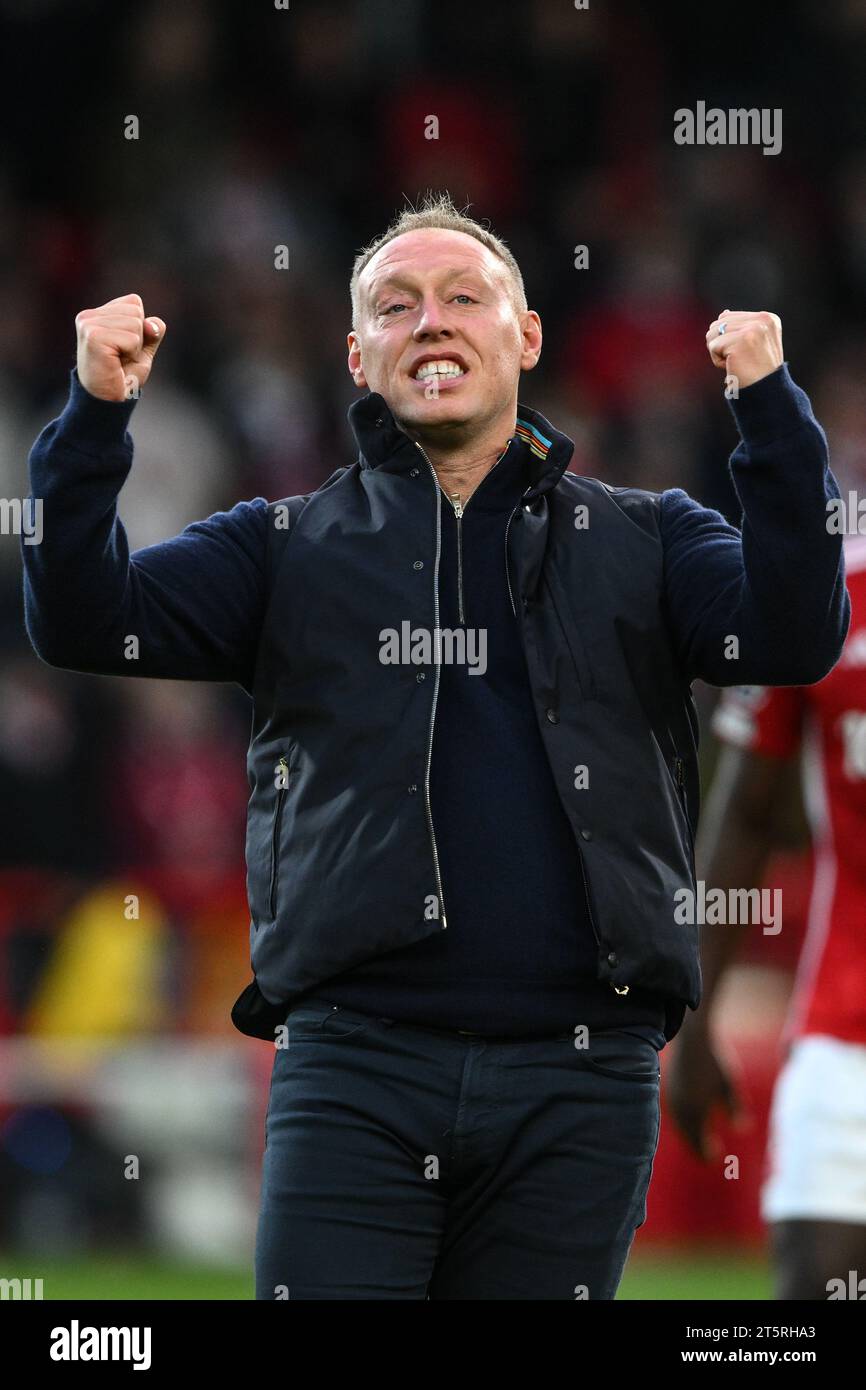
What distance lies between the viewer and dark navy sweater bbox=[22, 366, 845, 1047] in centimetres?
290

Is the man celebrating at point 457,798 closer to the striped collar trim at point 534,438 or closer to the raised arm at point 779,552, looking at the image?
the raised arm at point 779,552

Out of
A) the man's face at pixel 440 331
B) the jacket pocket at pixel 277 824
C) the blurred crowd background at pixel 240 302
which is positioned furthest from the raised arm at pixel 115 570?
the blurred crowd background at pixel 240 302

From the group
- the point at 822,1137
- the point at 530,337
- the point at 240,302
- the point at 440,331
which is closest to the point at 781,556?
the point at 440,331

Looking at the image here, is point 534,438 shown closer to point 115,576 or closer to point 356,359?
point 356,359

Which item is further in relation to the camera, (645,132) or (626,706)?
(645,132)

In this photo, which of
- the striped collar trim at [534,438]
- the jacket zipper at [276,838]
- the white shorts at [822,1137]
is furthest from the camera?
the white shorts at [822,1137]

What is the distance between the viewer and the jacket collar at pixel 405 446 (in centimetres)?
319

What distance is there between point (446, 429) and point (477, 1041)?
90cm

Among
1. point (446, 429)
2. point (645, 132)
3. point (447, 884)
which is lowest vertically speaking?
point (447, 884)

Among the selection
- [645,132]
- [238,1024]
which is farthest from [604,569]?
[645,132]

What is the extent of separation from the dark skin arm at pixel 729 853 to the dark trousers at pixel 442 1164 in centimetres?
115

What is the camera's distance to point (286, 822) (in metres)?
3.00

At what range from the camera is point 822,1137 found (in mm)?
3875

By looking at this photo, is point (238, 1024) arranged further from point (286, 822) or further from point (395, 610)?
point (395, 610)
